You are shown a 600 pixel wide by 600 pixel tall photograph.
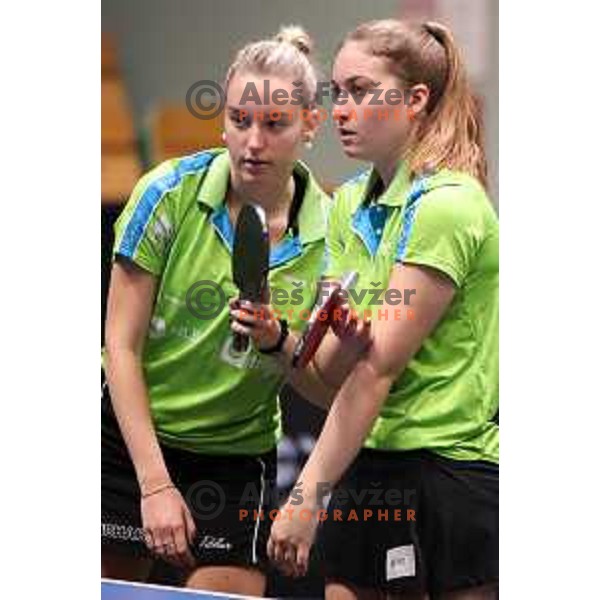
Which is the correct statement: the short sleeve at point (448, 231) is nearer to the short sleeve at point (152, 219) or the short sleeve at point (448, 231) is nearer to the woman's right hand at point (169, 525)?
the short sleeve at point (152, 219)

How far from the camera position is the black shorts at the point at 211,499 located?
334 cm

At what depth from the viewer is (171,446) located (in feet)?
11.3

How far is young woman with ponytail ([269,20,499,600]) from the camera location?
9.98 feet

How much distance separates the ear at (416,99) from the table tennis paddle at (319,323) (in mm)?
313

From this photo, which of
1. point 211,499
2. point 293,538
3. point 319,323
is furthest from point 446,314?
point 211,499

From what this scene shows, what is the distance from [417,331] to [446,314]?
61 mm

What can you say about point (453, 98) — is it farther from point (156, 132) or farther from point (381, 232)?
point (156, 132)

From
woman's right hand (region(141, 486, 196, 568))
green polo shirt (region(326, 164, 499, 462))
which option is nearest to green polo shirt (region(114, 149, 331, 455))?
woman's right hand (region(141, 486, 196, 568))

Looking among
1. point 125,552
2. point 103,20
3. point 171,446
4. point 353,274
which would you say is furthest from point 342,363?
point 103,20

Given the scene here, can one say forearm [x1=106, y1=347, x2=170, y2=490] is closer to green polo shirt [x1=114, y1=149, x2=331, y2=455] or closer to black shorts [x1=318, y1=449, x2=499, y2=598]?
green polo shirt [x1=114, y1=149, x2=331, y2=455]

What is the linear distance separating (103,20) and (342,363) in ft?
3.01

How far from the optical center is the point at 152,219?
11.2ft

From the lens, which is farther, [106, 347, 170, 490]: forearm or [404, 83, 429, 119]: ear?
[106, 347, 170, 490]: forearm

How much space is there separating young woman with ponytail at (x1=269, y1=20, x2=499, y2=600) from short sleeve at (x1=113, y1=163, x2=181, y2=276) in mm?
379
